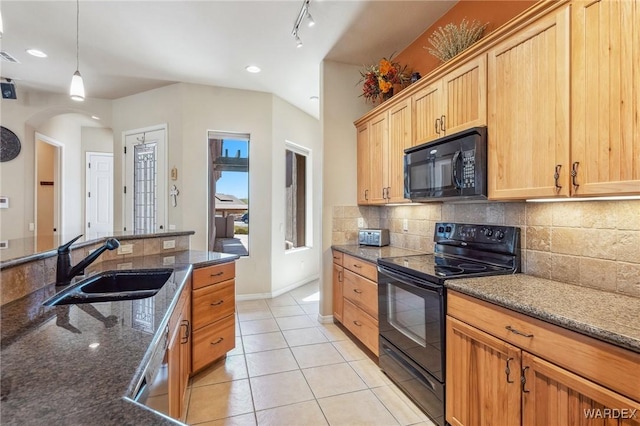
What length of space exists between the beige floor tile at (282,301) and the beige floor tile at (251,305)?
0.08 m

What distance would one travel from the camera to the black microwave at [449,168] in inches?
73.5

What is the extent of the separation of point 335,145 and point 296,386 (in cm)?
238

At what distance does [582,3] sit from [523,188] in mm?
848

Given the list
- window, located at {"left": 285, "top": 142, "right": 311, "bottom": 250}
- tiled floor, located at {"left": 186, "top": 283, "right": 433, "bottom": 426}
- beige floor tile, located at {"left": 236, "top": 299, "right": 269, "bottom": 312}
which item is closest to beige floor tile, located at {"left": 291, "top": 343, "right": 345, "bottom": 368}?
tiled floor, located at {"left": 186, "top": 283, "right": 433, "bottom": 426}

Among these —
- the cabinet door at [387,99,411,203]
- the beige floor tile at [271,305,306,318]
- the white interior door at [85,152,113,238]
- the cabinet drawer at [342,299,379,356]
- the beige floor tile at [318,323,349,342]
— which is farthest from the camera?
the white interior door at [85,152,113,238]

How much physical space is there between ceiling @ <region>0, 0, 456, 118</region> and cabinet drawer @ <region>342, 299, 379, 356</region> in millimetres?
2577

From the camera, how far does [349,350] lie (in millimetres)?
2807

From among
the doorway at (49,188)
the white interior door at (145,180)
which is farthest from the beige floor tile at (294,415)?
the doorway at (49,188)

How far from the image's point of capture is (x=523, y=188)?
164 centimetres

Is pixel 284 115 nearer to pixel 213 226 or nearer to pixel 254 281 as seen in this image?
pixel 213 226

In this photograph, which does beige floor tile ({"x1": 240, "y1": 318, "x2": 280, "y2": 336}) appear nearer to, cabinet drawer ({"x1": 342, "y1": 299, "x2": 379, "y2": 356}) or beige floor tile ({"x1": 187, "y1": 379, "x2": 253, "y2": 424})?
cabinet drawer ({"x1": 342, "y1": 299, "x2": 379, "y2": 356})

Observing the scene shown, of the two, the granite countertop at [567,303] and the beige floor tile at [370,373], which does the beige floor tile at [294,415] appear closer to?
the beige floor tile at [370,373]

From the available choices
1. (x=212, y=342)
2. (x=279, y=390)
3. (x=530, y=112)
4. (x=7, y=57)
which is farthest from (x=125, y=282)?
(x=7, y=57)

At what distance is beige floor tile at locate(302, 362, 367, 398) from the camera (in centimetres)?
219
